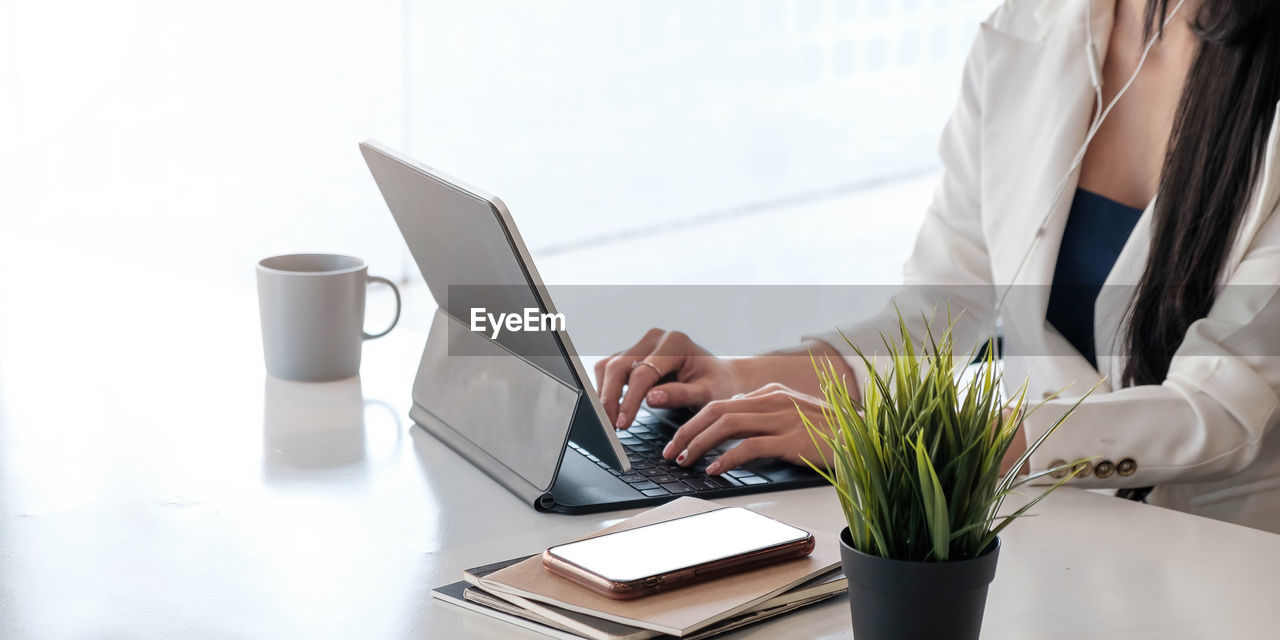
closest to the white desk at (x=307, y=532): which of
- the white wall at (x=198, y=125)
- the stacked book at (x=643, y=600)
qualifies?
the stacked book at (x=643, y=600)

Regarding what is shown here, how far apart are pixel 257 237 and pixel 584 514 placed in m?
3.59

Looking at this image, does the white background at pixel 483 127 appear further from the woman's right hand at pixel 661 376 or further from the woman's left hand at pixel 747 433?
the woman's left hand at pixel 747 433

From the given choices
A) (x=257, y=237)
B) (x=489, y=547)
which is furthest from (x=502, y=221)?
(x=257, y=237)

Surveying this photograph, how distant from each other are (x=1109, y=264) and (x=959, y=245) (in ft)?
0.73

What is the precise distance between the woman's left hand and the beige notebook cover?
0.23 m

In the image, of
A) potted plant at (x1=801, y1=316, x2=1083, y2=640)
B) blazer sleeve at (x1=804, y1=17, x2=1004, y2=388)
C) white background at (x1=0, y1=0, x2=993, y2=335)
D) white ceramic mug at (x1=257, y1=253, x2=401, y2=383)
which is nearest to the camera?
potted plant at (x1=801, y1=316, x2=1083, y2=640)

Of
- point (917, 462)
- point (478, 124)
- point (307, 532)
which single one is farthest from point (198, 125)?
point (917, 462)

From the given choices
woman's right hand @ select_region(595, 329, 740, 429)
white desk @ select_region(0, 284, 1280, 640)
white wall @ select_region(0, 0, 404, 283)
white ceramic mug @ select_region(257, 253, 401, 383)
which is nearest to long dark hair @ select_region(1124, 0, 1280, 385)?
white desk @ select_region(0, 284, 1280, 640)

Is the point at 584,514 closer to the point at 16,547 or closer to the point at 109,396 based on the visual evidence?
the point at 16,547

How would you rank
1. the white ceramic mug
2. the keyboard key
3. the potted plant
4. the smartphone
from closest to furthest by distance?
the potted plant, the smartphone, the keyboard key, the white ceramic mug

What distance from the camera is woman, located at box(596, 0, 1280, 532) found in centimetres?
114

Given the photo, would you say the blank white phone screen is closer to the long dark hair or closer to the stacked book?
the stacked book

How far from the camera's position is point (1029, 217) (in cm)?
151

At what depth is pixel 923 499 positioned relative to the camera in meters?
0.64
